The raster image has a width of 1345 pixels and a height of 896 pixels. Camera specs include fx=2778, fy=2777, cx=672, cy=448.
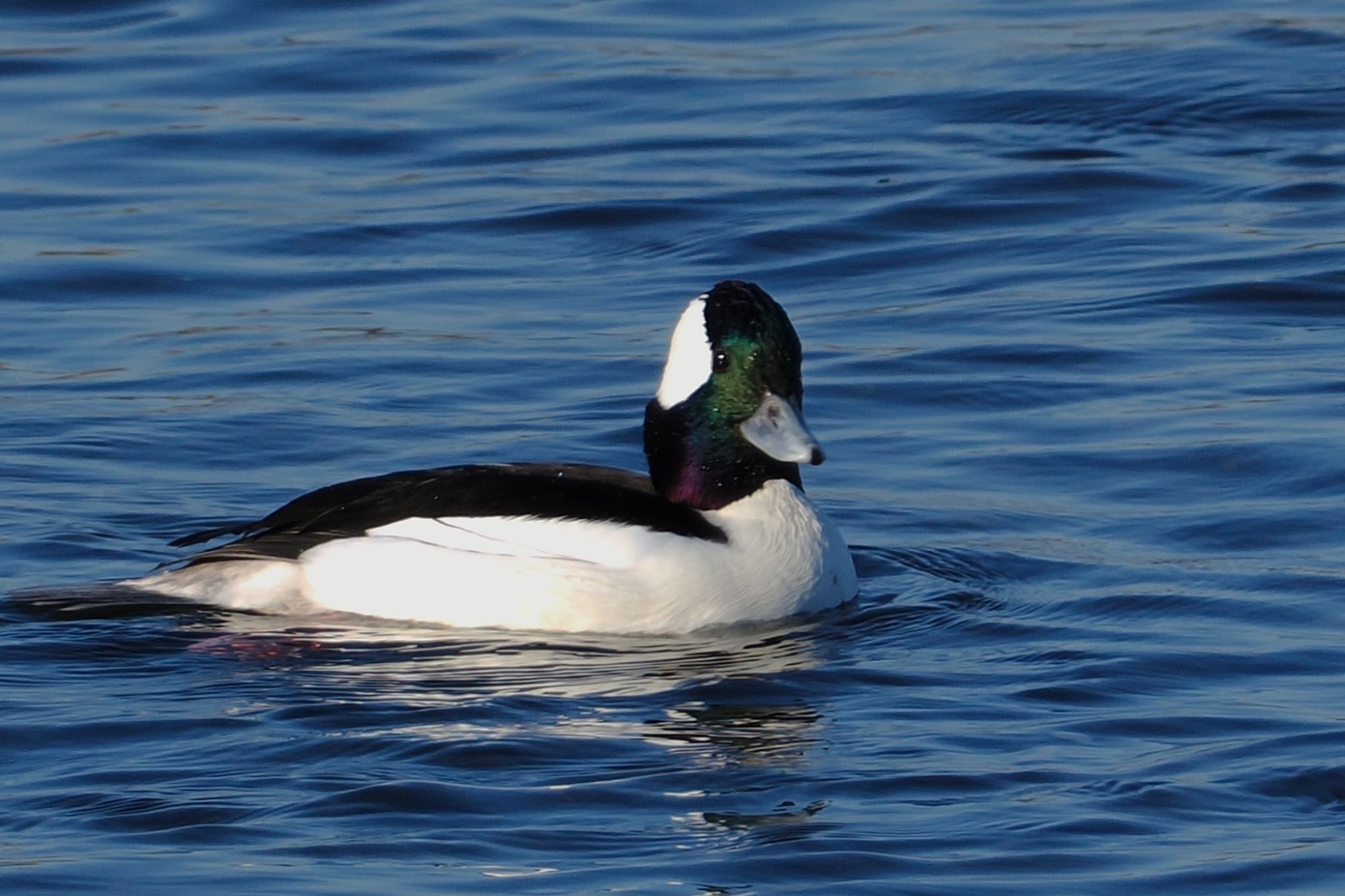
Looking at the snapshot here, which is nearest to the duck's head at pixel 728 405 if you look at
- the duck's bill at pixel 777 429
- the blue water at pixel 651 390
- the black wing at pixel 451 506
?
the duck's bill at pixel 777 429

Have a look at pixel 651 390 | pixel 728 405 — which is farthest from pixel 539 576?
pixel 651 390

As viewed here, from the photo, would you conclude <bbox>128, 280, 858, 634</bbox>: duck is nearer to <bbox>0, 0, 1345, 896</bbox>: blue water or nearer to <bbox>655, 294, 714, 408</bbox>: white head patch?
<bbox>655, 294, 714, 408</bbox>: white head patch

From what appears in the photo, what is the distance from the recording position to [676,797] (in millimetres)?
6270

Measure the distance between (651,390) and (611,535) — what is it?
2.99m

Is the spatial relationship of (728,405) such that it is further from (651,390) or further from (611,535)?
(651,390)

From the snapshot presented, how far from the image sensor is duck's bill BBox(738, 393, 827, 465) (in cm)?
799

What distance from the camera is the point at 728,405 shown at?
8086mm

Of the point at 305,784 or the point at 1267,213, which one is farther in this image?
the point at 1267,213

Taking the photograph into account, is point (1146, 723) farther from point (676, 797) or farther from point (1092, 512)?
point (1092, 512)

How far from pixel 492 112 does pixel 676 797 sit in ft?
33.4

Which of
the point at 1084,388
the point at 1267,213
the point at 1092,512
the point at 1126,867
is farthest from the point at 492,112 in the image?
A: the point at 1126,867

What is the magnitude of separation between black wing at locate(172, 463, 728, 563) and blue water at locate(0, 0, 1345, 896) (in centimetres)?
28

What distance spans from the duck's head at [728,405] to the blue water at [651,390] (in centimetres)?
51

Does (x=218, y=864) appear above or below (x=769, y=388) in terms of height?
below
